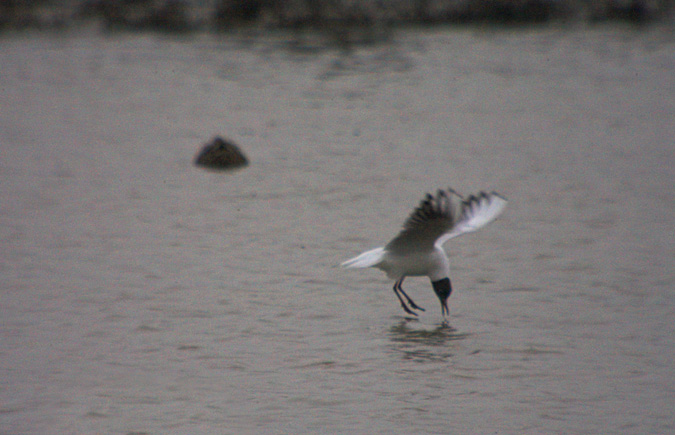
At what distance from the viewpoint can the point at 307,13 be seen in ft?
118

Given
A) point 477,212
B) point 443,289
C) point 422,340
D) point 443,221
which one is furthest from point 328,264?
point 443,221

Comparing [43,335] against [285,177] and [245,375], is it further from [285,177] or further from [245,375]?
[285,177]

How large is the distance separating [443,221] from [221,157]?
8098mm

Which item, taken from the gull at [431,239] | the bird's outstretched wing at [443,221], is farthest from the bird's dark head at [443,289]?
the bird's outstretched wing at [443,221]

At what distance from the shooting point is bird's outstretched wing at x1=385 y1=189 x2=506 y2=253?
7254 millimetres

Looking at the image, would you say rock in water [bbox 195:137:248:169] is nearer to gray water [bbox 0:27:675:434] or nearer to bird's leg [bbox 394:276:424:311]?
gray water [bbox 0:27:675:434]

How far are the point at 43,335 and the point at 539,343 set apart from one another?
360 centimetres

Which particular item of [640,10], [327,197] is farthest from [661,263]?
[640,10]

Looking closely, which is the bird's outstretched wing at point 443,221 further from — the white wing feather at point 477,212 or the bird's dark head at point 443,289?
the bird's dark head at point 443,289

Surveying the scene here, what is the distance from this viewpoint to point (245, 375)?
6.91 m

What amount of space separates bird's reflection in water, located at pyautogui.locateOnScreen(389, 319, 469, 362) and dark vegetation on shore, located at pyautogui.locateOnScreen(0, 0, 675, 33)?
2800 centimetres

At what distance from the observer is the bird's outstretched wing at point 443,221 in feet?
23.8

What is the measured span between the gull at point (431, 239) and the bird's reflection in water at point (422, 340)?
25 cm

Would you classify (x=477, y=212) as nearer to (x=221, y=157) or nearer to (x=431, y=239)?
(x=431, y=239)
